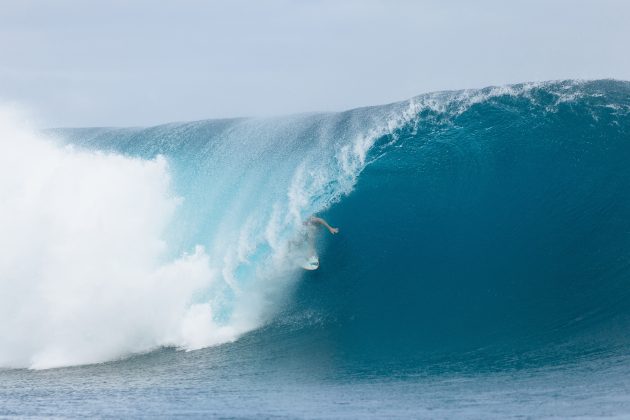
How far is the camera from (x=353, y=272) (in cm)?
1395

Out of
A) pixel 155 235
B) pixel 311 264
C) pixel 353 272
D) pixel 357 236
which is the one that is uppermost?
pixel 155 235

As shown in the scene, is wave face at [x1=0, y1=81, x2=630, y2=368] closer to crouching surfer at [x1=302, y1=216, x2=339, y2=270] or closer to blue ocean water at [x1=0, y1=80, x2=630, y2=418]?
blue ocean water at [x1=0, y1=80, x2=630, y2=418]

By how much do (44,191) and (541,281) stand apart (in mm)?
11016

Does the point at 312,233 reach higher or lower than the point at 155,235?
lower

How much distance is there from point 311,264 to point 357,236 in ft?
4.30

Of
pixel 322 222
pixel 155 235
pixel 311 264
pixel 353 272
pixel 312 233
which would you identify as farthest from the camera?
pixel 155 235

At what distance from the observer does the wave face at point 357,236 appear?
1218 centimetres

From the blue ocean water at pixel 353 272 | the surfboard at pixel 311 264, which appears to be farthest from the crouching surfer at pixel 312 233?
the blue ocean water at pixel 353 272

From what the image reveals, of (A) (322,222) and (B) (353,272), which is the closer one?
(B) (353,272)

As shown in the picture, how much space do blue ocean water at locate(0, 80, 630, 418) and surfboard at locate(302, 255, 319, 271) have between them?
198 mm

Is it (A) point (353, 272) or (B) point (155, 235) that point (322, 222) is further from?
(B) point (155, 235)

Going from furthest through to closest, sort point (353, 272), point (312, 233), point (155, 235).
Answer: point (155, 235)
point (312, 233)
point (353, 272)

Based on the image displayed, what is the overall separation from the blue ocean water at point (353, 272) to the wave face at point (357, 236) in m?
0.05

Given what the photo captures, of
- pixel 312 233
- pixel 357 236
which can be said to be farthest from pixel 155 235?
pixel 357 236
